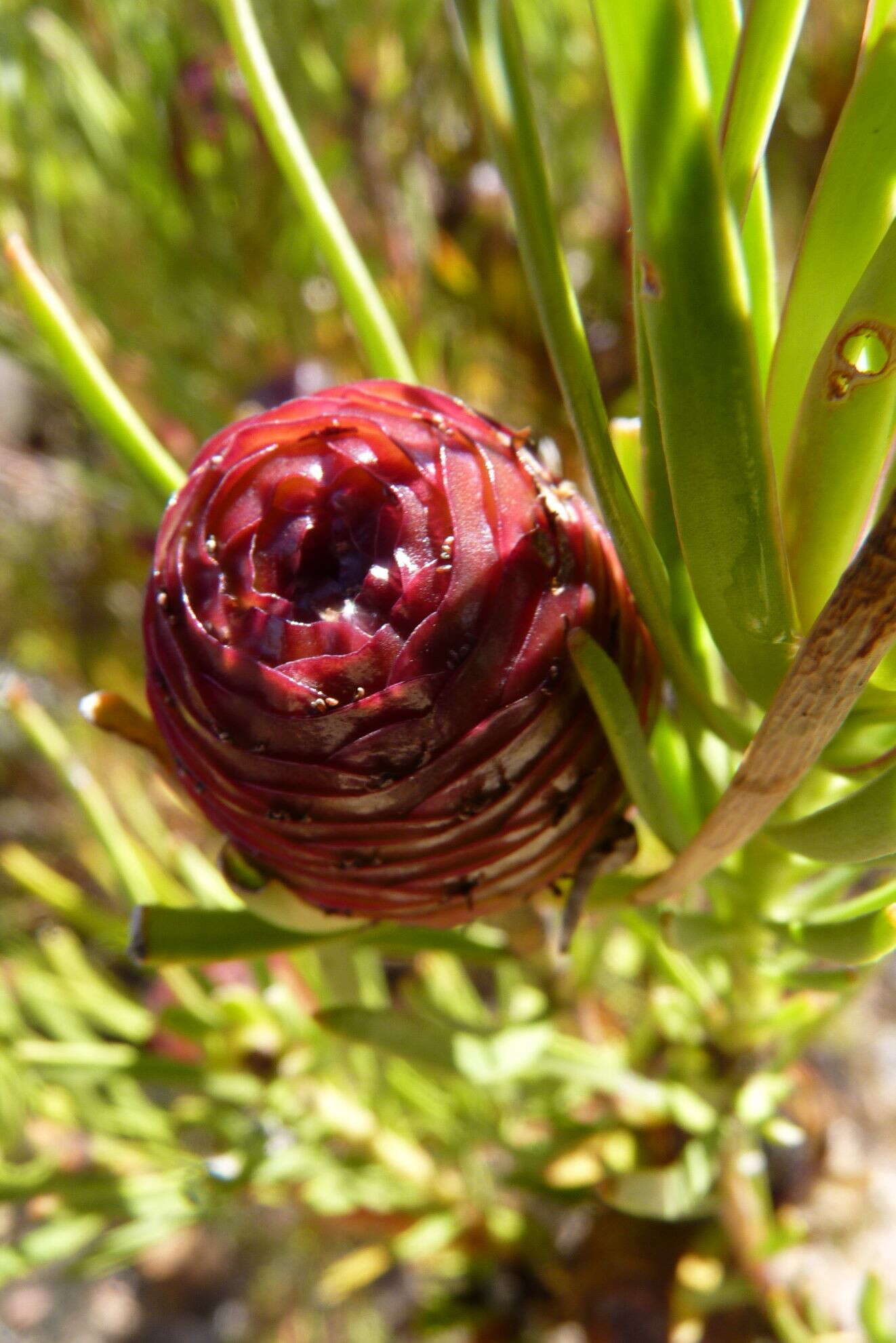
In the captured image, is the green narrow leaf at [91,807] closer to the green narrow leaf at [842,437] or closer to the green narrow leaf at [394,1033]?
the green narrow leaf at [394,1033]

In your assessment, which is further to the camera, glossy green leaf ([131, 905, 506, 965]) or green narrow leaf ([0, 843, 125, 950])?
green narrow leaf ([0, 843, 125, 950])

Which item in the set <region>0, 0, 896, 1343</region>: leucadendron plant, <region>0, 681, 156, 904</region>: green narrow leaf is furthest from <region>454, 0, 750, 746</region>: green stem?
<region>0, 681, 156, 904</region>: green narrow leaf

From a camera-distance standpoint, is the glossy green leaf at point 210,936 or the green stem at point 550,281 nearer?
the green stem at point 550,281

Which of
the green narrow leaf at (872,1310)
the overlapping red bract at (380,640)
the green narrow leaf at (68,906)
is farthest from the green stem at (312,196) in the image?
the green narrow leaf at (872,1310)

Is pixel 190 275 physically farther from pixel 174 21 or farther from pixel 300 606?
pixel 300 606

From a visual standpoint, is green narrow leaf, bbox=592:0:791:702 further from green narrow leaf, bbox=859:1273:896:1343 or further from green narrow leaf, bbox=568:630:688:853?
green narrow leaf, bbox=859:1273:896:1343

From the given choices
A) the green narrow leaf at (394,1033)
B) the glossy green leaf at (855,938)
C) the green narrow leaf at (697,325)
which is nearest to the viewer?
the green narrow leaf at (697,325)

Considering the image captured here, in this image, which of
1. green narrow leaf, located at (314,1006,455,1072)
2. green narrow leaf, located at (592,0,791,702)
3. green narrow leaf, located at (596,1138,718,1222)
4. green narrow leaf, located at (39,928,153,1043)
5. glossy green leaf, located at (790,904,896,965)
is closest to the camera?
green narrow leaf, located at (592,0,791,702)
